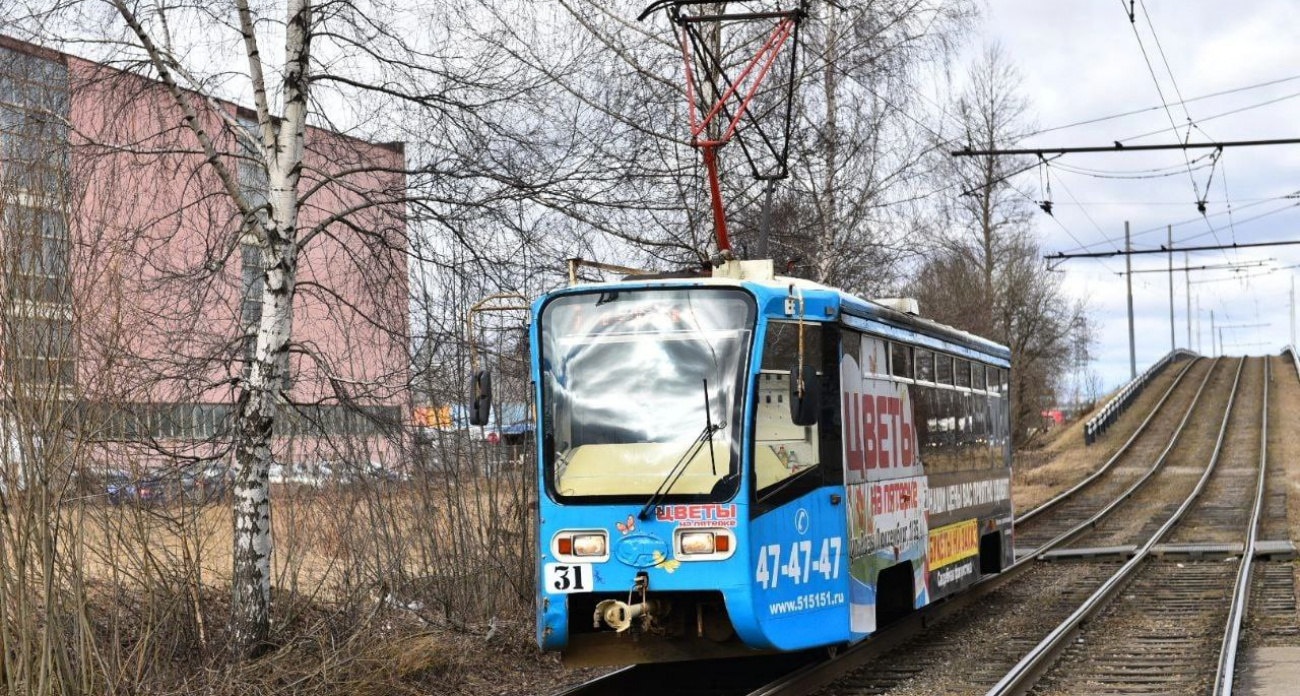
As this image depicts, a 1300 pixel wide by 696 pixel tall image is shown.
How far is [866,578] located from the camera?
34.4 feet

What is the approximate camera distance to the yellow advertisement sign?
12.6m

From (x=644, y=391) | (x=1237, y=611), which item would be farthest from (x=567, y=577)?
(x=1237, y=611)

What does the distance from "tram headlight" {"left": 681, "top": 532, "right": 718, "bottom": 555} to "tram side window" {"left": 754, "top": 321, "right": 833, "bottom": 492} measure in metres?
0.47

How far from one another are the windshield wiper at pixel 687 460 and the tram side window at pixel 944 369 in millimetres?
4169

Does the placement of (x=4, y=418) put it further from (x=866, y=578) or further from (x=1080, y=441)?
(x=1080, y=441)

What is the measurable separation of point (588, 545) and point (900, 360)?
357cm

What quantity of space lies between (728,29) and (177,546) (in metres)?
11.2

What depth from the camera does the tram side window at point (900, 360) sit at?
11.4 meters

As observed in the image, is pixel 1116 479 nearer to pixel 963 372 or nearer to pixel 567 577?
pixel 963 372

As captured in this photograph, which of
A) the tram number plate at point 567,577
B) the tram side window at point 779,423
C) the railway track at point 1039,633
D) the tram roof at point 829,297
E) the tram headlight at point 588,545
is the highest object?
the tram roof at point 829,297

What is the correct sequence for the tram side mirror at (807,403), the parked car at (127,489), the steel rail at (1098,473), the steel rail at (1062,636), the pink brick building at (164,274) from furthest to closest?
1. the steel rail at (1098,473)
2. the steel rail at (1062,636)
3. the tram side mirror at (807,403)
4. the parked car at (127,489)
5. the pink brick building at (164,274)

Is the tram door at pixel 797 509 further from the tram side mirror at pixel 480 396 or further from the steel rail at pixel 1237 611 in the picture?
the steel rail at pixel 1237 611

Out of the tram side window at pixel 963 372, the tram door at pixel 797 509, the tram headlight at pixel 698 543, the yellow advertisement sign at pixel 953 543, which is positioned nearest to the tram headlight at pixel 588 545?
the tram headlight at pixel 698 543

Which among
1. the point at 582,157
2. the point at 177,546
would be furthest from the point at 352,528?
the point at 582,157
